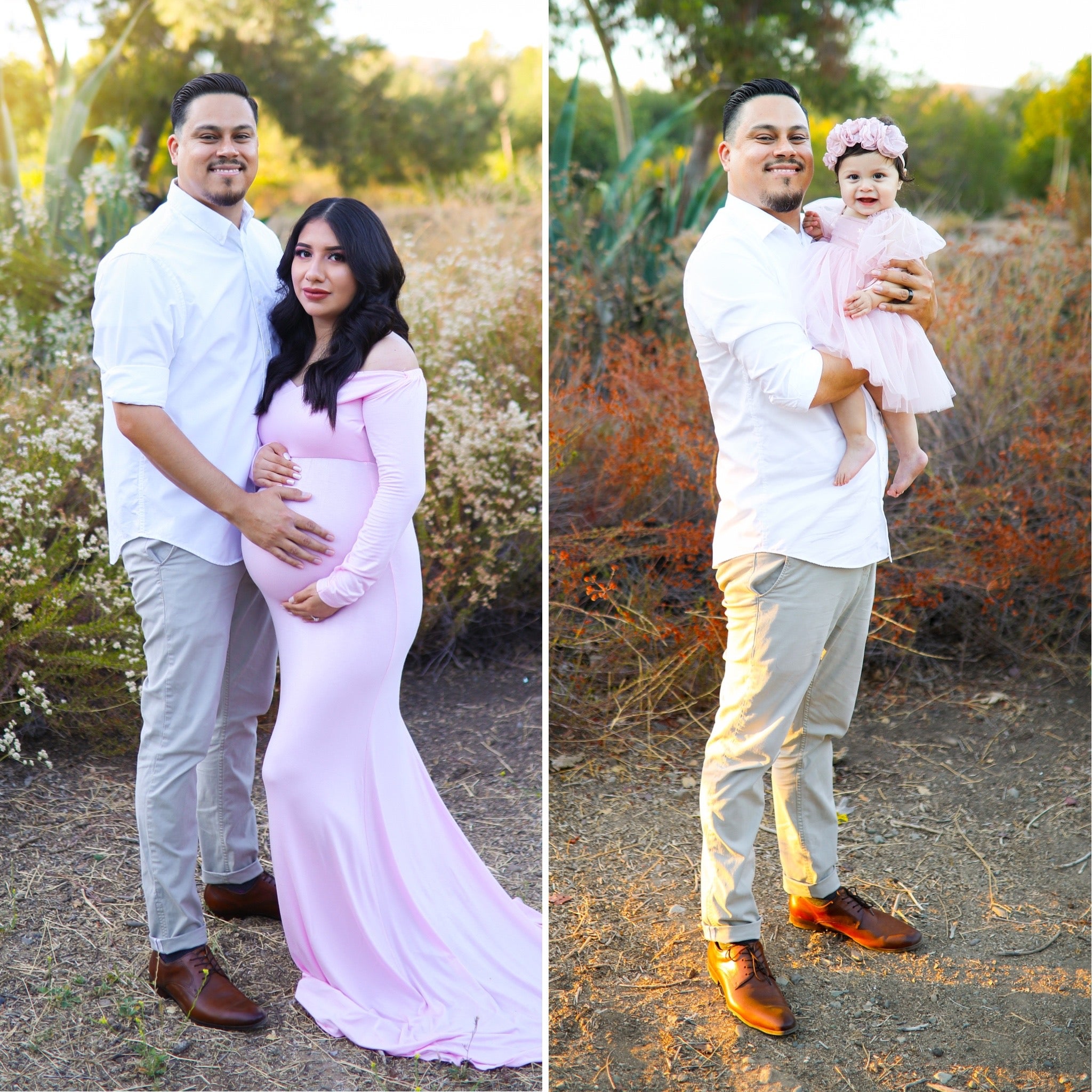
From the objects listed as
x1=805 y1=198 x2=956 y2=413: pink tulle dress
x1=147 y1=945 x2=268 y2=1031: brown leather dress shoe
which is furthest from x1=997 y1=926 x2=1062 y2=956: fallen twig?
x1=147 y1=945 x2=268 y2=1031: brown leather dress shoe

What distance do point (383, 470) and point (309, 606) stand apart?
13.7 inches

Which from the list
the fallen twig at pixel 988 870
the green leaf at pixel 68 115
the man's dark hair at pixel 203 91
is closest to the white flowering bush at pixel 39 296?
the green leaf at pixel 68 115

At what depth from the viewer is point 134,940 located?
2.91m

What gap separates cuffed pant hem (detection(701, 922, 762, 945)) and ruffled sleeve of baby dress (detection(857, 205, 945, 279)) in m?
1.53

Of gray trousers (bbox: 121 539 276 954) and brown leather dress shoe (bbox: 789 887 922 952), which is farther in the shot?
brown leather dress shoe (bbox: 789 887 922 952)

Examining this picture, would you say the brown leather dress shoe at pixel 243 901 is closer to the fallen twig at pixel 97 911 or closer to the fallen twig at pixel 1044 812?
the fallen twig at pixel 97 911

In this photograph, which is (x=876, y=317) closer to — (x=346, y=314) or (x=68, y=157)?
(x=346, y=314)

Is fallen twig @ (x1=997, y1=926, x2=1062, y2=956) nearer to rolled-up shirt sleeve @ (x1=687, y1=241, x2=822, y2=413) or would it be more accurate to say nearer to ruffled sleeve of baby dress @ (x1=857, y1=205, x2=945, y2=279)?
rolled-up shirt sleeve @ (x1=687, y1=241, x2=822, y2=413)

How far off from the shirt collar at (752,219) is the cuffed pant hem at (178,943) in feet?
6.68

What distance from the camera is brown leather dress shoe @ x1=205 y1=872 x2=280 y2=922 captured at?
2.96 metres

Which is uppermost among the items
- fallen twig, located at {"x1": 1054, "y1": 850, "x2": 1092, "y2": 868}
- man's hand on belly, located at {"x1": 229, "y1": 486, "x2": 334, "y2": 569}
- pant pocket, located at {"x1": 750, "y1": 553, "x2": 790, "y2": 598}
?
man's hand on belly, located at {"x1": 229, "y1": 486, "x2": 334, "y2": 569}

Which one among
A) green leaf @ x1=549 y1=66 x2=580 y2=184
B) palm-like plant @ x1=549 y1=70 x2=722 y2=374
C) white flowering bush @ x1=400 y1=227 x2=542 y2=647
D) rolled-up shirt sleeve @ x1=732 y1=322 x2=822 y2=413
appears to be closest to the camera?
rolled-up shirt sleeve @ x1=732 y1=322 x2=822 y2=413

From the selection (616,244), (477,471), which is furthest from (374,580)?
(616,244)

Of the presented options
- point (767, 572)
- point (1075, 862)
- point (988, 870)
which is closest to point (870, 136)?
point (767, 572)
